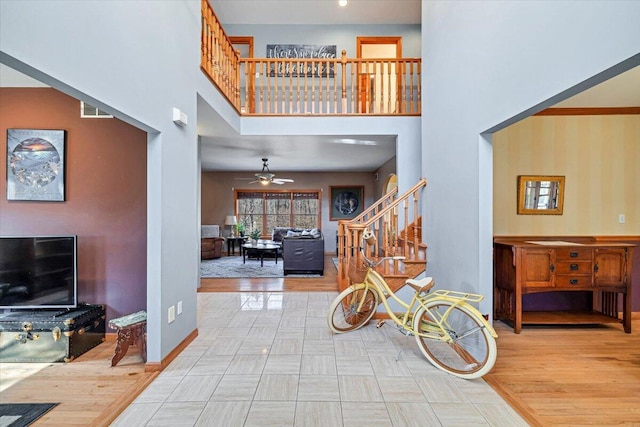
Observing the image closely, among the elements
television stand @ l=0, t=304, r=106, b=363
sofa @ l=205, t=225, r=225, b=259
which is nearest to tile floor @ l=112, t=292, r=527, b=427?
television stand @ l=0, t=304, r=106, b=363

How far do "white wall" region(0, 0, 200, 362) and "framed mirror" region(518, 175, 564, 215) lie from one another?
394cm

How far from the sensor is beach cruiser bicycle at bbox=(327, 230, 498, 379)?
2371mm

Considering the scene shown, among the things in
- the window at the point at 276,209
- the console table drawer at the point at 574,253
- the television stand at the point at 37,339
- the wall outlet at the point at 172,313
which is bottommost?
the television stand at the point at 37,339

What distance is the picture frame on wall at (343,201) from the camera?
10109 mm

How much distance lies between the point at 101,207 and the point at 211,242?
18.4 ft

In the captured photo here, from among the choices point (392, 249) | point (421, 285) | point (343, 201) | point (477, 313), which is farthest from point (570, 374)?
point (343, 201)

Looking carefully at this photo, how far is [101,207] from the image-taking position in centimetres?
323

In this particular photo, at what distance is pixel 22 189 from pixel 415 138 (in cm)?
508

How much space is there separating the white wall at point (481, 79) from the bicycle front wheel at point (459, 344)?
0.98 ft

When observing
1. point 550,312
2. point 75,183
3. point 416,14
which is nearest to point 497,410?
point 550,312

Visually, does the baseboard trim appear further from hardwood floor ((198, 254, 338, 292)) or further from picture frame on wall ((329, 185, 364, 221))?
picture frame on wall ((329, 185, 364, 221))

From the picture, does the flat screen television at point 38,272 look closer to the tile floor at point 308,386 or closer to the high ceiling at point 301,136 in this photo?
the tile floor at point 308,386

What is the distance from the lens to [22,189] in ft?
10.2

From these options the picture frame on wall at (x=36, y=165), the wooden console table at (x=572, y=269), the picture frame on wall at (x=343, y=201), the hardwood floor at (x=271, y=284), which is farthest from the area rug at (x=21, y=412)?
the picture frame on wall at (x=343, y=201)
